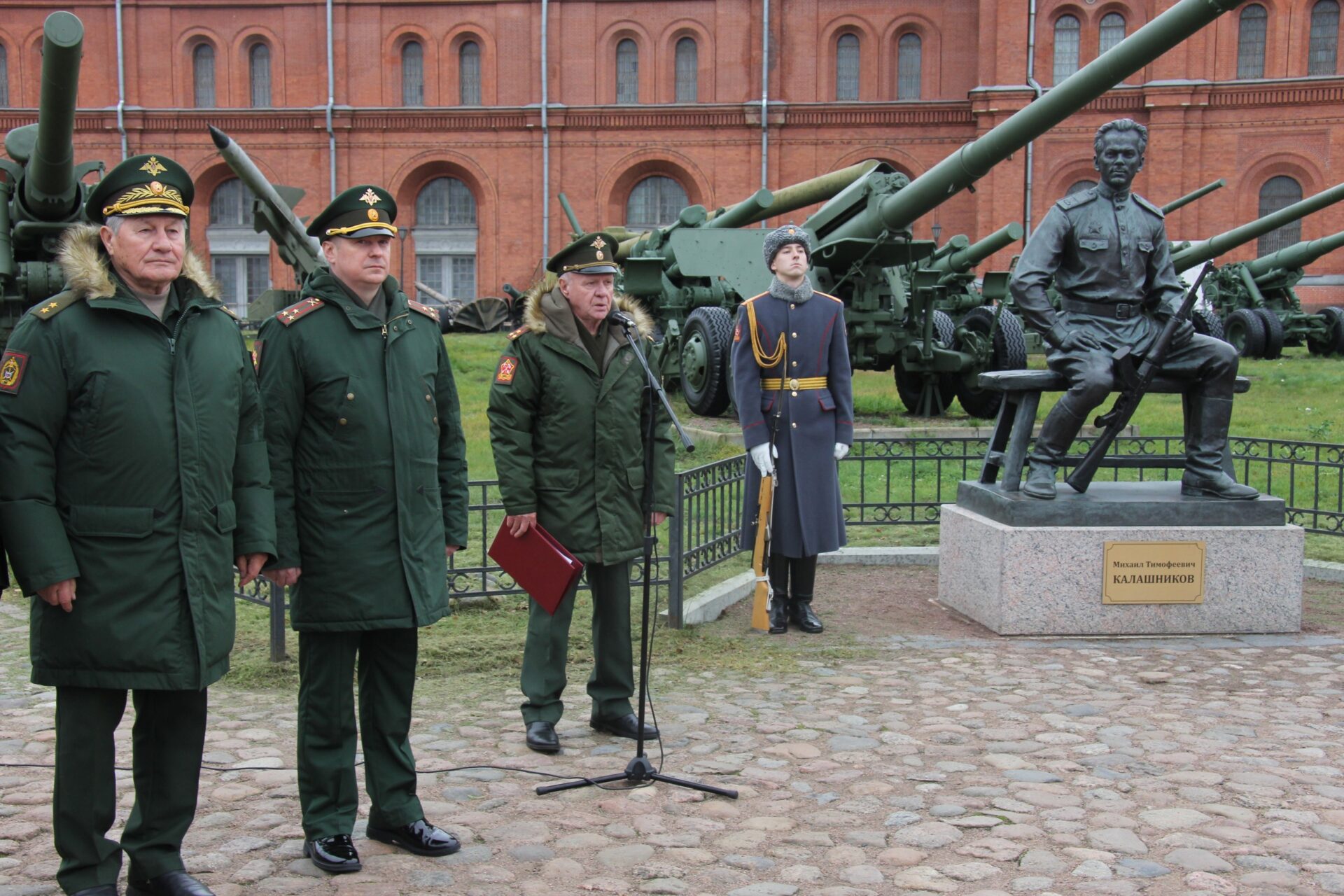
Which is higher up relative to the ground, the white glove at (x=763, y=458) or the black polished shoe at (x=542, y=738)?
the white glove at (x=763, y=458)

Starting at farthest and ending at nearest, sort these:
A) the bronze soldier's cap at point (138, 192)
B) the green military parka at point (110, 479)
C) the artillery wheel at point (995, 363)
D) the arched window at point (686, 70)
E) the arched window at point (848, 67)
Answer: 1. the arched window at point (686, 70)
2. the arched window at point (848, 67)
3. the artillery wheel at point (995, 363)
4. the bronze soldier's cap at point (138, 192)
5. the green military parka at point (110, 479)

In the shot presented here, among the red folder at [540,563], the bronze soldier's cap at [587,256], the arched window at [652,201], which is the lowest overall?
the red folder at [540,563]

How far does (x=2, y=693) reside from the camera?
5301 millimetres

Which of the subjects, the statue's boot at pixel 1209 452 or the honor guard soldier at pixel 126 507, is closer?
the honor guard soldier at pixel 126 507

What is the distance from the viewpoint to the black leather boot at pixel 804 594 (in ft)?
20.7

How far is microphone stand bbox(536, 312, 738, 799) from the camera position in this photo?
4.07 meters

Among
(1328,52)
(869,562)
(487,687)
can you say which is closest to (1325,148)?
(1328,52)

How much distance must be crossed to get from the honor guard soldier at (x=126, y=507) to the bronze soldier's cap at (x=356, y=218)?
0.41 metres

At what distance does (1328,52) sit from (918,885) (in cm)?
3415

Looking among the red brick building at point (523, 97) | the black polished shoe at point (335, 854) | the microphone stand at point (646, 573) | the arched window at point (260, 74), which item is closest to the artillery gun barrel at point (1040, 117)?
the microphone stand at point (646, 573)

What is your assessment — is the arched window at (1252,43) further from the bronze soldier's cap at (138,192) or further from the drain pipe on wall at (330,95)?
the bronze soldier's cap at (138,192)

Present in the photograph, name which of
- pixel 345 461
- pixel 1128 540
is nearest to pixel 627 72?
pixel 1128 540

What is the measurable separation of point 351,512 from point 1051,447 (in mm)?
3785

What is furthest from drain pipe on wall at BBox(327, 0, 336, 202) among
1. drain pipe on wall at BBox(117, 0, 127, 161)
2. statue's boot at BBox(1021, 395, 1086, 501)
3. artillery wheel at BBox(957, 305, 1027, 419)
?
statue's boot at BBox(1021, 395, 1086, 501)
